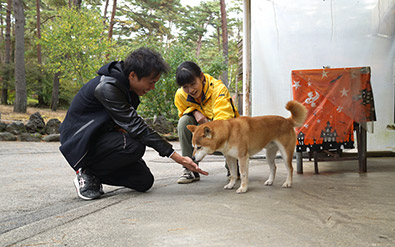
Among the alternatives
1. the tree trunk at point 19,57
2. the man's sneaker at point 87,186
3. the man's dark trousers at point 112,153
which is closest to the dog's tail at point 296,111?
the man's dark trousers at point 112,153

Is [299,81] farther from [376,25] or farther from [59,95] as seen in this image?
[59,95]

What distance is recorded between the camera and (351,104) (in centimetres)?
351

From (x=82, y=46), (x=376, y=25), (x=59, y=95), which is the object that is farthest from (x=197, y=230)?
(x=59, y=95)

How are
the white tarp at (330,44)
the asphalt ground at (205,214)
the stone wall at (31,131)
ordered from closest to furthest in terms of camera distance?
1. the asphalt ground at (205,214)
2. the white tarp at (330,44)
3. the stone wall at (31,131)

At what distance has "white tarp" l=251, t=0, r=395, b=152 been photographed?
4.94 metres

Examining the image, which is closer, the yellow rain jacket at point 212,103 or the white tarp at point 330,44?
the yellow rain jacket at point 212,103

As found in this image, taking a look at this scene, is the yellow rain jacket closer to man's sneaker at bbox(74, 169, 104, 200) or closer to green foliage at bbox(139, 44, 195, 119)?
man's sneaker at bbox(74, 169, 104, 200)

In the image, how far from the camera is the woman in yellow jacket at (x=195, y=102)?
3.07m

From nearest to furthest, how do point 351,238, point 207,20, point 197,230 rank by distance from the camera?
1. point 351,238
2. point 197,230
3. point 207,20

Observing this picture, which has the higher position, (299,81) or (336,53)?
(336,53)

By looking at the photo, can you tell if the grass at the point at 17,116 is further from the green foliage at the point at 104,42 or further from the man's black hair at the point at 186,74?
the man's black hair at the point at 186,74

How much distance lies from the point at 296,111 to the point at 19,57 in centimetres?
1262

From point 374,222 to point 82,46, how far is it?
43.0 ft

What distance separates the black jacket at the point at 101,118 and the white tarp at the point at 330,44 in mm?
3235
